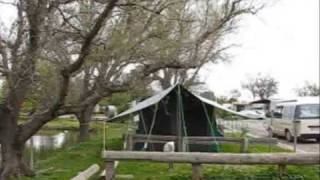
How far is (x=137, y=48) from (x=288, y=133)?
14.4m

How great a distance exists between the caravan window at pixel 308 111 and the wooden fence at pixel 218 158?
1766 centimetres

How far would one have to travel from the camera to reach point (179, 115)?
62.4ft

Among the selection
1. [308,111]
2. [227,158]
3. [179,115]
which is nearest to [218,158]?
[227,158]

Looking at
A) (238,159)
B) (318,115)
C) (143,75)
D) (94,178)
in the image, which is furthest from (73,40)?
(318,115)

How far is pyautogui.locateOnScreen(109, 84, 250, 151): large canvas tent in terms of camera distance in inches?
749

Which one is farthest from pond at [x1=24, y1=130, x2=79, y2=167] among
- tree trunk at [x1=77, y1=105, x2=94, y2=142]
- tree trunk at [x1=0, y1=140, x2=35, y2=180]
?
tree trunk at [x1=0, y1=140, x2=35, y2=180]

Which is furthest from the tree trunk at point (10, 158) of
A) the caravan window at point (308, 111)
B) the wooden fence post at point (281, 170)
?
the caravan window at point (308, 111)

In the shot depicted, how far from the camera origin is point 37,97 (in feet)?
50.5

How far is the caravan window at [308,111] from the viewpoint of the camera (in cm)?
2794

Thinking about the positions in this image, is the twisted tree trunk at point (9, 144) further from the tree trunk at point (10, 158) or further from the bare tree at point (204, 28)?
the bare tree at point (204, 28)

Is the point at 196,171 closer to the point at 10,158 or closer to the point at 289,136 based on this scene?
the point at 10,158

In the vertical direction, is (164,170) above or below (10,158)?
below

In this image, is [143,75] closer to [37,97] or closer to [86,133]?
[37,97]

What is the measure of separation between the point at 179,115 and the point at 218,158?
8.61 meters
